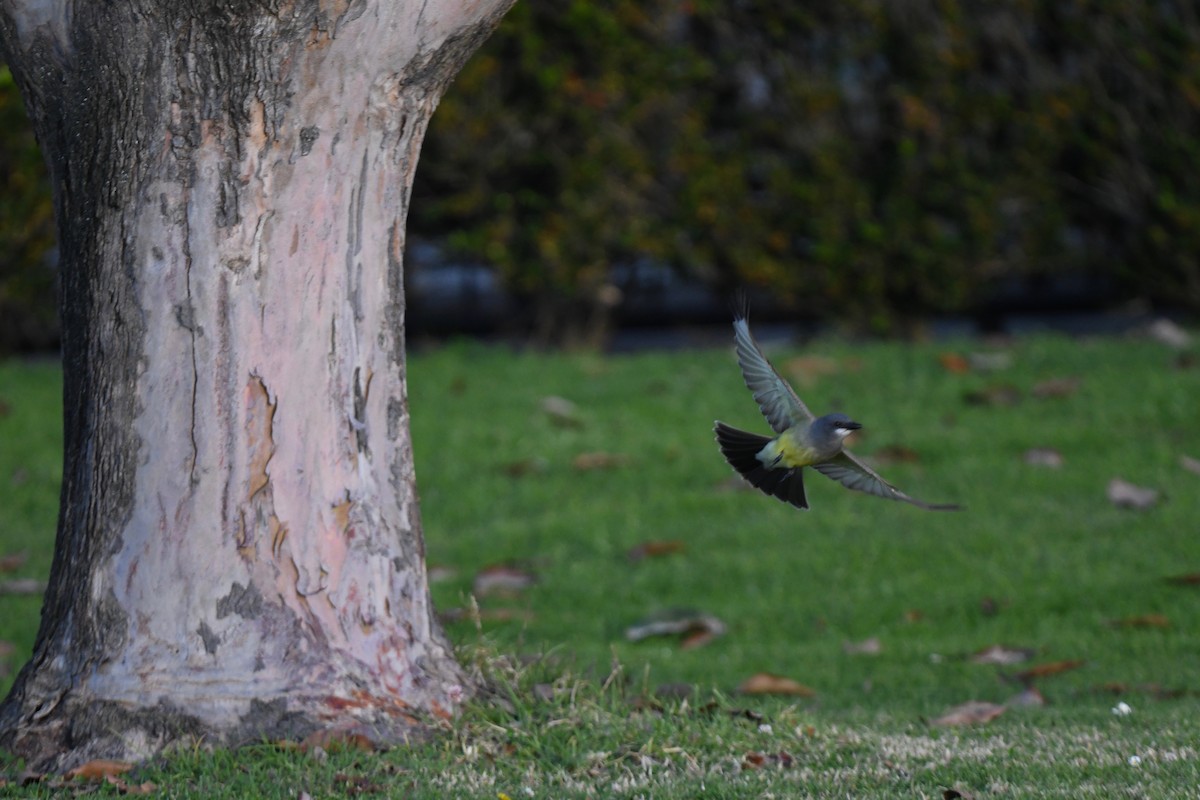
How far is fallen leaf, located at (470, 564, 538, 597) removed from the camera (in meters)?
5.72

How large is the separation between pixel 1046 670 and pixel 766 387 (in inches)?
60.0

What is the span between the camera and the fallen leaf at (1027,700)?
14.6ft

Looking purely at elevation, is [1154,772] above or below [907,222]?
below

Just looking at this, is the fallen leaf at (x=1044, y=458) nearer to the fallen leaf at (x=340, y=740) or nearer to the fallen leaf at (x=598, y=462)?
the fallen leaf at (x=598, y=462)

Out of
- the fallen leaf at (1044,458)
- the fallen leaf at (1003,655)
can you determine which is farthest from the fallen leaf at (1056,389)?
the fallen leaf at (1003,655)

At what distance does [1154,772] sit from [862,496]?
129 inches

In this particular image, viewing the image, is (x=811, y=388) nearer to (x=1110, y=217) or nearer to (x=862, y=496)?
(x=862, y=496)

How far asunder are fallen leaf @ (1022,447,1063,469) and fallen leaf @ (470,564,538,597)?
2403 mm

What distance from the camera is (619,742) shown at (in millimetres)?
3787

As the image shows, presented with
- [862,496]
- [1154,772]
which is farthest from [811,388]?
[1154,772]

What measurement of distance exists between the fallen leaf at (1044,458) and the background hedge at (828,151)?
7.67 feet

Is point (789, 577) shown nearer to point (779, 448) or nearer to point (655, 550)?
point (655, 550)

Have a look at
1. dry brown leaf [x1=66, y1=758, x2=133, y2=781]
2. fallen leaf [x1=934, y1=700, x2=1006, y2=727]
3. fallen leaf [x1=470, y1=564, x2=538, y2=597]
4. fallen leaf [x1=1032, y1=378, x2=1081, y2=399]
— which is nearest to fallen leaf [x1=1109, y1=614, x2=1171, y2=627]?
fallen leaf [x1=934, y1=700, x2=1006, y2=727]

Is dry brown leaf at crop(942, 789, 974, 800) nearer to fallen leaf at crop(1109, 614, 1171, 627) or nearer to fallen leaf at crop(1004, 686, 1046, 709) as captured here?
fallen leaf at crop(1004, 686, 1046, 709)
